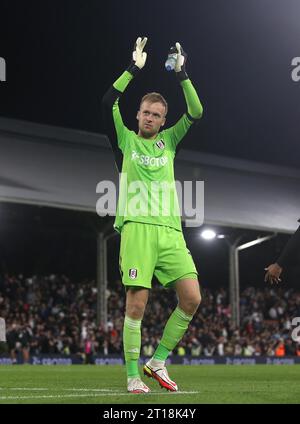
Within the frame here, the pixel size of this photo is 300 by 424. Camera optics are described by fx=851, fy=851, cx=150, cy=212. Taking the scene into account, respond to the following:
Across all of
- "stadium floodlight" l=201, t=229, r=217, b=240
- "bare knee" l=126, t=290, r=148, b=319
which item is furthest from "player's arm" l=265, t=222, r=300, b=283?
"stadium floodlight" l=201, t=229, r=217, b=240

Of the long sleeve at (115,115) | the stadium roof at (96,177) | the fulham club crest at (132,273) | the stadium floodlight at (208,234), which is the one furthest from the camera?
the stadium floodlight at (208,234)

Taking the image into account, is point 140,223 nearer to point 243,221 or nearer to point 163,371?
point 163,371

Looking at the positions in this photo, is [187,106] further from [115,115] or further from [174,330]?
[174,330]

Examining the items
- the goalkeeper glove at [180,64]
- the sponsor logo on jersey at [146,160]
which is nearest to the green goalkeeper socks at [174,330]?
the sponsor logo on jersey at [146,160]

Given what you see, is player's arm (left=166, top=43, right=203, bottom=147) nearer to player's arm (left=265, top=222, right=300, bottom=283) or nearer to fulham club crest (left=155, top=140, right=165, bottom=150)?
fulham club crest (left=155, top=140, right=165, bottom=150)

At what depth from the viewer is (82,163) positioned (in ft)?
101

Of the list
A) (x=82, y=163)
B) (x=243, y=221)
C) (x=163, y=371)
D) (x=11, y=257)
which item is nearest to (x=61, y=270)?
(x=11, y=257)

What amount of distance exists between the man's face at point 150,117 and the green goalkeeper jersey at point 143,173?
0.09 metres

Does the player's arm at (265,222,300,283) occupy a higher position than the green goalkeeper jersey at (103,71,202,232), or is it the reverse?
the green goalkeeper jersey at (103,71,202,232)

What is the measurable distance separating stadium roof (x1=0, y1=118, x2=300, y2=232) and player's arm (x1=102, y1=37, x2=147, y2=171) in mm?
17807

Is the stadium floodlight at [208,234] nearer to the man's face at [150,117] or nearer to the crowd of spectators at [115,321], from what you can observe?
the crowd of spectators at [115,321]

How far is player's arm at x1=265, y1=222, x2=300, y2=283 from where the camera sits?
7.28m

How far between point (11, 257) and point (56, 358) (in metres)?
9.87

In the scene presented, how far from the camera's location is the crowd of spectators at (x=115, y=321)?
27.2 meters
